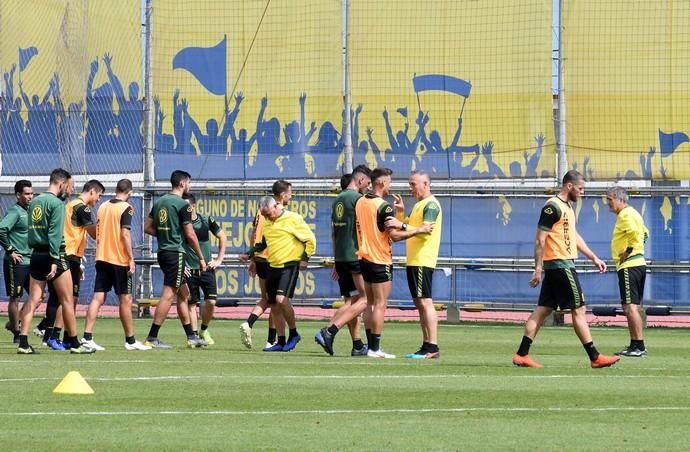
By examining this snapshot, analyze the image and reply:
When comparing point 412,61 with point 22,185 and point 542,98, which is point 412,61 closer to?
point 542,98

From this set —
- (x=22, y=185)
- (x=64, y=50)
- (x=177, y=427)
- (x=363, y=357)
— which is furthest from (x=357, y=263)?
(x=64, y=50)

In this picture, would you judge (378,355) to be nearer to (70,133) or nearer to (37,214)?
(37,214)

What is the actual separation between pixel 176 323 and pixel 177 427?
1531cm

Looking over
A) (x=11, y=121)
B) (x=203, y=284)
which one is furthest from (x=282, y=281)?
(x=11, y=121)

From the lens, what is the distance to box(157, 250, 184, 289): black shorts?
58.1 feet

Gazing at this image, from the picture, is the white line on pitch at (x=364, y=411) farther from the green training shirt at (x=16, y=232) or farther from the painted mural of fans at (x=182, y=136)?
the painted mural of fans at (x=182, y=136)

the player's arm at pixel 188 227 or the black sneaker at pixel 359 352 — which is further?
the player's arm at pixel 188 227

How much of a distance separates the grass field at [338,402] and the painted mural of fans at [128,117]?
32.9ft

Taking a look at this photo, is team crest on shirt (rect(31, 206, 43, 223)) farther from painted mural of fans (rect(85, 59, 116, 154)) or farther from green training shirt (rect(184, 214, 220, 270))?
painted mural of fans (rect(85, 59, 116, 154))

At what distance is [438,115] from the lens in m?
25.6

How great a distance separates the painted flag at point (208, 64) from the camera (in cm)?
2681

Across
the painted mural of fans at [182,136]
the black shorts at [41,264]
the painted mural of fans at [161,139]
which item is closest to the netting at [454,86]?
the painted mural of fans at [182,136]

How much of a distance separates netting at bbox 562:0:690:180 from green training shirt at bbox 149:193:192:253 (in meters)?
9.15

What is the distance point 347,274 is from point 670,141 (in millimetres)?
9519
